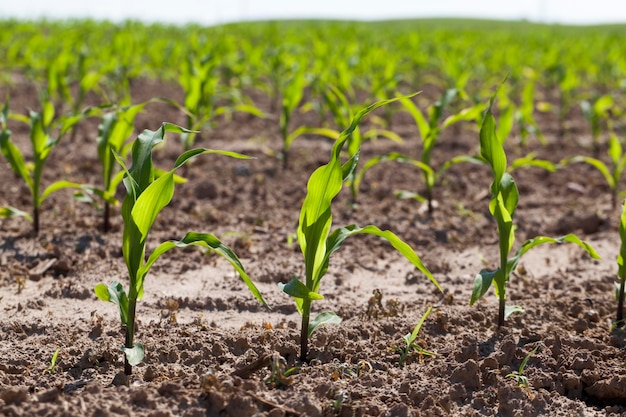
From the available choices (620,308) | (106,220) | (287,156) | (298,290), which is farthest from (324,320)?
(287,156)

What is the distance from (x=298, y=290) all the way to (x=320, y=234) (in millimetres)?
206

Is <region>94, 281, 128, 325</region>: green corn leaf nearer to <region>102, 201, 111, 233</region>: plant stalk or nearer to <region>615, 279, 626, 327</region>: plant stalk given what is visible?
<region>102, 201, 111, 233</region>: plant stalk

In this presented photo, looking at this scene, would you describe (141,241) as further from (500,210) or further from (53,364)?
(500,210)

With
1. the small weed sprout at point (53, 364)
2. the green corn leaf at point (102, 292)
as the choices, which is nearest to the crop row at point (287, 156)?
the green corn leaf at point (102, 292)

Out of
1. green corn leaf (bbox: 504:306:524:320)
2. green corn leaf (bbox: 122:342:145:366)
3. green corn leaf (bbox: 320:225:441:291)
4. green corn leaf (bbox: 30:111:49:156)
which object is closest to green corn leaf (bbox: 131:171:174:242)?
green corn leaf (bbox: 122:342:145:366)

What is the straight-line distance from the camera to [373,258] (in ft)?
11.9

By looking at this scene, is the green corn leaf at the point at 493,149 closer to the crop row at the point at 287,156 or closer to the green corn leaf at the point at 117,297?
the crop row at the point at 287,156

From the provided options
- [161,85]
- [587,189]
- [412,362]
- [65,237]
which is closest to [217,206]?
[65,237]

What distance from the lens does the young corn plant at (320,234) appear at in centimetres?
225

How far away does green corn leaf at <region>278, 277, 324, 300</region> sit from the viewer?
2.21 m

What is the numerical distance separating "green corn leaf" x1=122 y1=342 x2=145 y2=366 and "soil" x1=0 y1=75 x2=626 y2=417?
0.22 ft

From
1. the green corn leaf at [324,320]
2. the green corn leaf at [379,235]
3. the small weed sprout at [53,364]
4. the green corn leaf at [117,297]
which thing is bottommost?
the small weed sprout at [53,364]

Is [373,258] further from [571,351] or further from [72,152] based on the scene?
[72,152]

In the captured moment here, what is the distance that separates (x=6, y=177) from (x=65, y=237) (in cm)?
128
